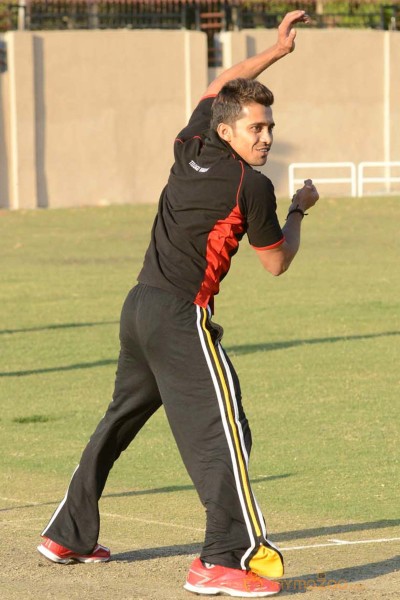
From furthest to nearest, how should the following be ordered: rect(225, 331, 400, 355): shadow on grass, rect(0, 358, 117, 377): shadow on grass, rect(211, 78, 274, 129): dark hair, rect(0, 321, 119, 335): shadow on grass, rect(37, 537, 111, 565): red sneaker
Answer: rect(0, 321, 119, 335): shadow on grass
rect(225, 331, 400, 355): shadow on grass
rect(0, 358, 117, 377): shadow on grass
rect(37, 537, 111, 565): red sneaker
rect(211, 78, 274, 129): dark hair

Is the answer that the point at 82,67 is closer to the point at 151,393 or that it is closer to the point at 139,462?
the point at 139,462

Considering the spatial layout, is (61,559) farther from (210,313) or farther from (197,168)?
(197,168)

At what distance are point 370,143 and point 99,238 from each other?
16993 millimetres

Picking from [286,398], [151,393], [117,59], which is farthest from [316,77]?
[151,393]

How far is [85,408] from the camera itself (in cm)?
1130

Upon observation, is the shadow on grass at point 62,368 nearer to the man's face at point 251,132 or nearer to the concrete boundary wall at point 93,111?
the man's face at point 251,132

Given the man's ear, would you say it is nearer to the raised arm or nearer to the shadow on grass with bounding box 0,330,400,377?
the raised arm

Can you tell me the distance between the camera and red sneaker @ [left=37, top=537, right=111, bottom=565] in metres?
6.20

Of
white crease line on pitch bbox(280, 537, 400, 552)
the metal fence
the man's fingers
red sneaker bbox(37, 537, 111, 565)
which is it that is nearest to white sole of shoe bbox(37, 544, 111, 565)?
red sneaker bbox(37, 537, 111, 565)

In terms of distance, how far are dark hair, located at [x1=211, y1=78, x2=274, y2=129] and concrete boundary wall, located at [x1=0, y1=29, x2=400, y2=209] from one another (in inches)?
1310

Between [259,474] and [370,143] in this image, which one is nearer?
[259,474]

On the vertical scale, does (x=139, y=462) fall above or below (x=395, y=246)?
above

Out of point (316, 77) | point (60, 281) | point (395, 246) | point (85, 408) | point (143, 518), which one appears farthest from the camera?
point (316, 77)

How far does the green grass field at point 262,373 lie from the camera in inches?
335
